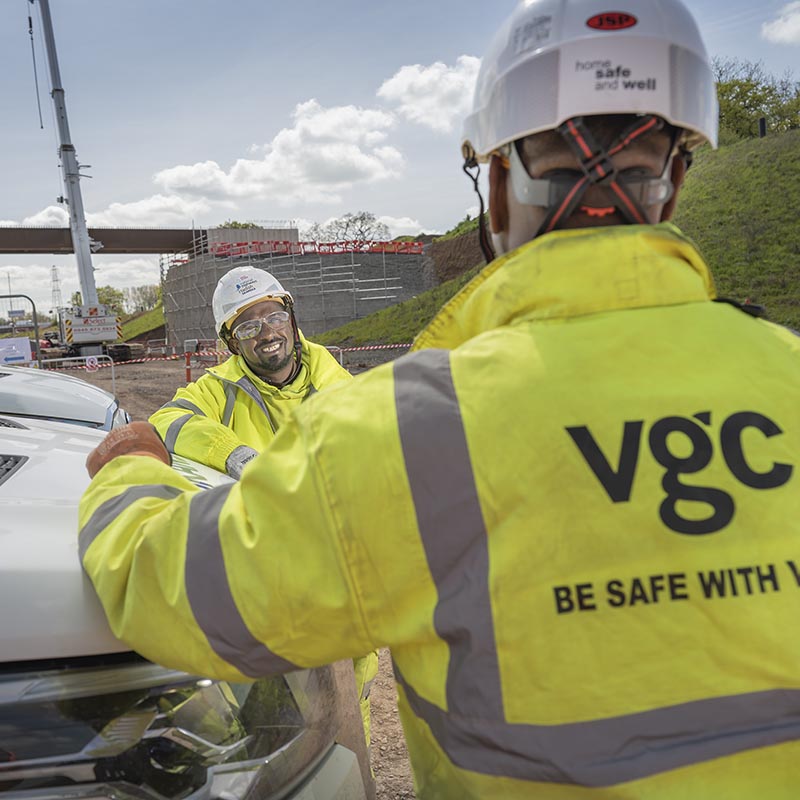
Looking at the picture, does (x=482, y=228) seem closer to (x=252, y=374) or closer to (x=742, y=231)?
(x=252, y=374)

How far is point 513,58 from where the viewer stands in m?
1.44

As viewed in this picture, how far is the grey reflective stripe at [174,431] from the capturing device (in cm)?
312

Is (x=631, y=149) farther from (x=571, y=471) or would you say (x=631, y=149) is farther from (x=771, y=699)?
(x=771, y=699)

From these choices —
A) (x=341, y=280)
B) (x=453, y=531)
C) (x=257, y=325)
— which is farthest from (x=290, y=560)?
(x=341, y=280)

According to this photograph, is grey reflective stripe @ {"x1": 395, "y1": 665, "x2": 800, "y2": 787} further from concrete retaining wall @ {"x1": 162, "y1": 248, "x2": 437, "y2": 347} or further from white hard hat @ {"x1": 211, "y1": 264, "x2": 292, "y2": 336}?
concrete retaining wall @ {"x1": 162, "y1": 248, "x2": 437, "y2": 347}

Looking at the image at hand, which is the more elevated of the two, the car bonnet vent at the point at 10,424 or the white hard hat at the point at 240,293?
the white hard hat at the point at 240,293

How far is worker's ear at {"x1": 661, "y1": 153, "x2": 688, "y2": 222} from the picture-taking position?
1.46 meters

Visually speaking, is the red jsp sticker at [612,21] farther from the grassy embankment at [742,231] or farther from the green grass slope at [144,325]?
the green grass slope at [144,325]

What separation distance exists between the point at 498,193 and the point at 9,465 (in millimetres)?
1321

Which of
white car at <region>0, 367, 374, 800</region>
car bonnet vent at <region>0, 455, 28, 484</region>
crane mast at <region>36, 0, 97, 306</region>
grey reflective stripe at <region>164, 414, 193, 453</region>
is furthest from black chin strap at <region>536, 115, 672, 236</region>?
crane mast at <region>36, 0, 97, 306</region>

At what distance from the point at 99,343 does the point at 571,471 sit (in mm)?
28144

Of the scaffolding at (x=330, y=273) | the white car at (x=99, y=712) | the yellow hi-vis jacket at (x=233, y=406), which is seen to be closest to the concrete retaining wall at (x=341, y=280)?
the scaffolding at (x=330, y=273)

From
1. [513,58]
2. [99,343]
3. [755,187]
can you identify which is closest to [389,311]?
[99,343]

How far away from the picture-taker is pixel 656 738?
1.03m
